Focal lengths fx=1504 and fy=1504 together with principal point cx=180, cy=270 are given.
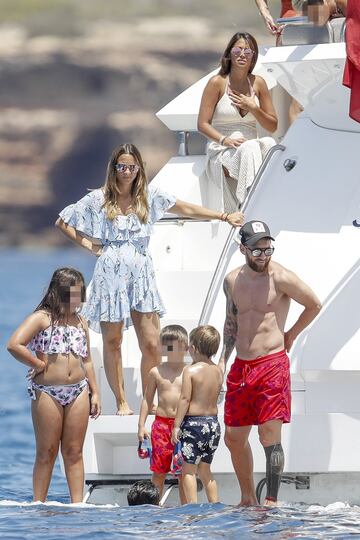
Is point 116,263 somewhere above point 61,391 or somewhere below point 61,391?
above

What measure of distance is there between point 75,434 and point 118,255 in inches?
50.7

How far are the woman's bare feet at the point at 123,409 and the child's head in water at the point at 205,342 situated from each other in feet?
2.71

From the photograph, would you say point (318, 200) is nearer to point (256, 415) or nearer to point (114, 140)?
point (256, 415)

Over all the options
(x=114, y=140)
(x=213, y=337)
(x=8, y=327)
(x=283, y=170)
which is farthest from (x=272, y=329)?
(x=114, y=140)

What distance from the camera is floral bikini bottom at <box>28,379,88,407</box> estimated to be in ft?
30.3

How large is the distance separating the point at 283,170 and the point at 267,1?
Answer: 2745mm

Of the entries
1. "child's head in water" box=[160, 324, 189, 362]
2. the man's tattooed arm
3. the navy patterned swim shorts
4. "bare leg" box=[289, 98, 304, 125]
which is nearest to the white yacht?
the navy patterned swim shorts

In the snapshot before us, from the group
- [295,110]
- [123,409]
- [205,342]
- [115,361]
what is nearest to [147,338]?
[115,361]

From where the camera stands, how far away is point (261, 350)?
9117mm

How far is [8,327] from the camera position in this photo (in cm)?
3638

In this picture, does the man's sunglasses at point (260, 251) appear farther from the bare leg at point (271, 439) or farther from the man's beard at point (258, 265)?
the bare leg at point (271, 439)

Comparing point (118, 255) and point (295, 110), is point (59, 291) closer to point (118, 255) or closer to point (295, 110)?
point (118, 255)

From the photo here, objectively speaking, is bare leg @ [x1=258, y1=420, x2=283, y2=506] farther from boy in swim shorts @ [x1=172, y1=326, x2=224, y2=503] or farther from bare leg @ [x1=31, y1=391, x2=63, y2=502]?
bare leg @ [x1=31, y1=391, x2=63, y2=502]

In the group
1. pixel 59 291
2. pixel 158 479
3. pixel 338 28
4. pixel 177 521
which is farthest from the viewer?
pixel 338 28
